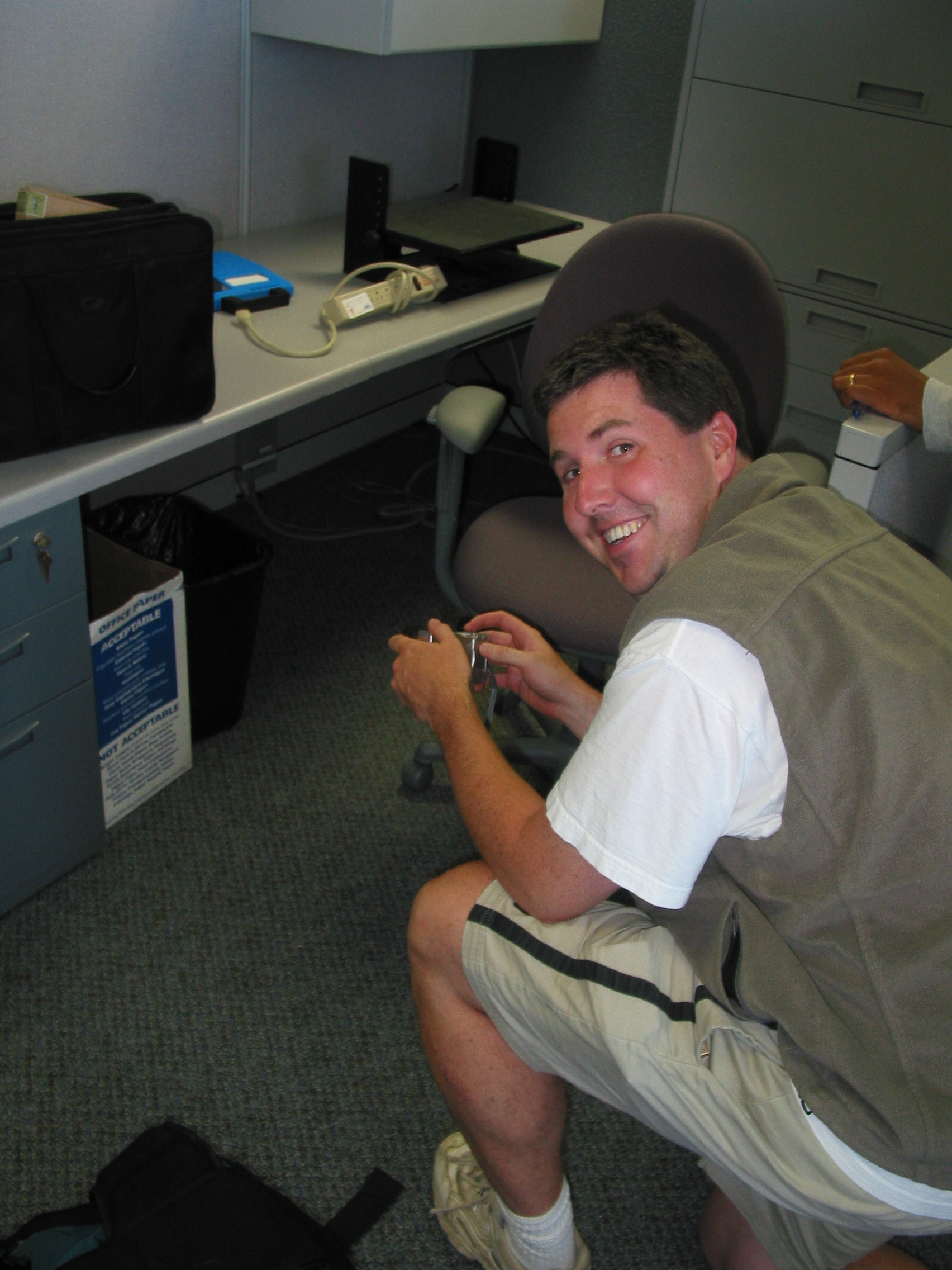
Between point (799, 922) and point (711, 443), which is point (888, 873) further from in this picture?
point (711, 443)

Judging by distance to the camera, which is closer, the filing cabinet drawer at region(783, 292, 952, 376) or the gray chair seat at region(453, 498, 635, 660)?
the gray chair seat at region(453, 498, 635, 660)

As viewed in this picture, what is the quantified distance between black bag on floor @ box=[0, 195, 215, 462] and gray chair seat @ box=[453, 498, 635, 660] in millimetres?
424

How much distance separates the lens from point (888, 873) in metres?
0.75

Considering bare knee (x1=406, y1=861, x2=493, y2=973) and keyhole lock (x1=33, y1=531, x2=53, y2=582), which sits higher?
keyhole lock (x1=33, y1=531, x2=53, y2=582)

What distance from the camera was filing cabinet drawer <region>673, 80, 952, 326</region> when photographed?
1.89 meters

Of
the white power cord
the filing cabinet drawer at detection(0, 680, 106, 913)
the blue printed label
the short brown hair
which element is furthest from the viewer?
the white power cord

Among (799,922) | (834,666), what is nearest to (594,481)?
(834,666)

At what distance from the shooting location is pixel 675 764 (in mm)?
747

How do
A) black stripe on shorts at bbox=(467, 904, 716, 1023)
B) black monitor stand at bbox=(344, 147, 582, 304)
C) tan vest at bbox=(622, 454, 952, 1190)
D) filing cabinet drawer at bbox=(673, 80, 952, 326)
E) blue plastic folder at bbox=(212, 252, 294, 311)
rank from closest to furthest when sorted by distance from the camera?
tan vest at bbox=(622, 454, 952, 1190) < black stripe on shorts at bbox=(467, 904, 716, 1023) < blue plastic folder at bbox=(212, 252, 294, 311) < black monitor stand at bbox=(344, 147, 582, 304) < filing cabinet drawer at bbox=(673, 80, 952, 326)

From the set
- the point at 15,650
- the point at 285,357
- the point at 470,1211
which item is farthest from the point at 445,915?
the point at 285,357

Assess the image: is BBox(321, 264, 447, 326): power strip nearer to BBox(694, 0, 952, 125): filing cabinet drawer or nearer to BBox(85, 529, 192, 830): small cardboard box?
BBox(85, 529, 192, 830): small cardboard box

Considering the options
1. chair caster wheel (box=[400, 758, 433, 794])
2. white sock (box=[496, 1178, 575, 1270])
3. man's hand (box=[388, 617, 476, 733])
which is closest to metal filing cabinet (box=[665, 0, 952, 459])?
chair caster wheel (box=[400, 758, 433, 794])

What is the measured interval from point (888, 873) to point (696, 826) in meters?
0.13

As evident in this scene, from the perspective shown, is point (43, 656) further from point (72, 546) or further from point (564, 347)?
point (564, 347)
